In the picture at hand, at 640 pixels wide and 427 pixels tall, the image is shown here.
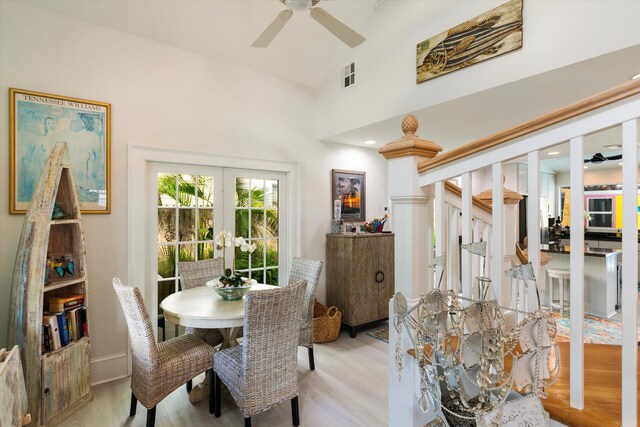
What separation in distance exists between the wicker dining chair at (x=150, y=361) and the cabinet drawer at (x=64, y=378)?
52 cm

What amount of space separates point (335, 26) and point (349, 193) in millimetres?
2485

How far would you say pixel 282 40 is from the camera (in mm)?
3424

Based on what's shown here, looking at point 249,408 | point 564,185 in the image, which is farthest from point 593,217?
point 249,408

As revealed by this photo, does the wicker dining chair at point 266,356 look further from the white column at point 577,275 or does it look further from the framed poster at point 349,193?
the framed poster at point 349,193

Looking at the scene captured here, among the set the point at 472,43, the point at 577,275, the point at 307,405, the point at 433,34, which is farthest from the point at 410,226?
the point at 433,34

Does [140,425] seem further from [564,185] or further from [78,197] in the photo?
[564,185]

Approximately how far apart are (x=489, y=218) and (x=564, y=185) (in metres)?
7.87

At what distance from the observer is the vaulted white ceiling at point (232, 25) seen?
2746 mm

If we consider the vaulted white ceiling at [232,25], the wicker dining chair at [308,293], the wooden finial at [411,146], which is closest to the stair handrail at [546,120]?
the wooden finial at [411,146]

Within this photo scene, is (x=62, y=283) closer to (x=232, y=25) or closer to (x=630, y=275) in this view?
(x=232, y=25)

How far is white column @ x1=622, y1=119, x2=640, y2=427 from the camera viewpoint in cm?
78

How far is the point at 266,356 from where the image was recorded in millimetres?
2053

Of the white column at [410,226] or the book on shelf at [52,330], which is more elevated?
the white column at [410,226]

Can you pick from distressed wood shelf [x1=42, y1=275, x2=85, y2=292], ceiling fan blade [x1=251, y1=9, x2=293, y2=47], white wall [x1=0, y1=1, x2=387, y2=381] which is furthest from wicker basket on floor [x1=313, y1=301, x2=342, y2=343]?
ceiling fan blade [x1=251, y1=9, x2=293, y2=47]
